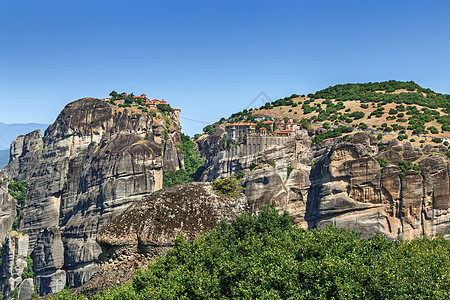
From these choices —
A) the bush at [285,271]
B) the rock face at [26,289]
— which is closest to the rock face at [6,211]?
the rock face at [26,289]

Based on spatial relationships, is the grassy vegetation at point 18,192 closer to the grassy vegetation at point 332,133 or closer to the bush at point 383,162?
the grassy vegetation at point 332,133

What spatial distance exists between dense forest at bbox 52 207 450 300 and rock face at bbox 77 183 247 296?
3.44 feet

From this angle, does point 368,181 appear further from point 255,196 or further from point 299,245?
point 299,245

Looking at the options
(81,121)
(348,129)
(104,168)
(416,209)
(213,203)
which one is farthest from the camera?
(81,121)

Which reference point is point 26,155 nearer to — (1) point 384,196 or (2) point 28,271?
(2) point 28,271

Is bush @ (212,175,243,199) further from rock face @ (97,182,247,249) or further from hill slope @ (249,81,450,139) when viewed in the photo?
hill slope @ (249,81,450,139)

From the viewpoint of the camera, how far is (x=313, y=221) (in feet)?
268

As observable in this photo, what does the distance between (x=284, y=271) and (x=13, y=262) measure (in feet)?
360

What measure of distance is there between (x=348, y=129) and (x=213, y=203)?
292 feet

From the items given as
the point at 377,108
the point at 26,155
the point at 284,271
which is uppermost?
the point at 377,108

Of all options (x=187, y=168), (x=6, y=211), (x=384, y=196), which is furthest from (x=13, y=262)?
(x=384, y=196)

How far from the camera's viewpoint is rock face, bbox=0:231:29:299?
122 m

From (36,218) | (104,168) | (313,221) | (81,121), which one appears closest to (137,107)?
(81,121)

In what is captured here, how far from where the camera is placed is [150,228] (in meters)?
31.4
